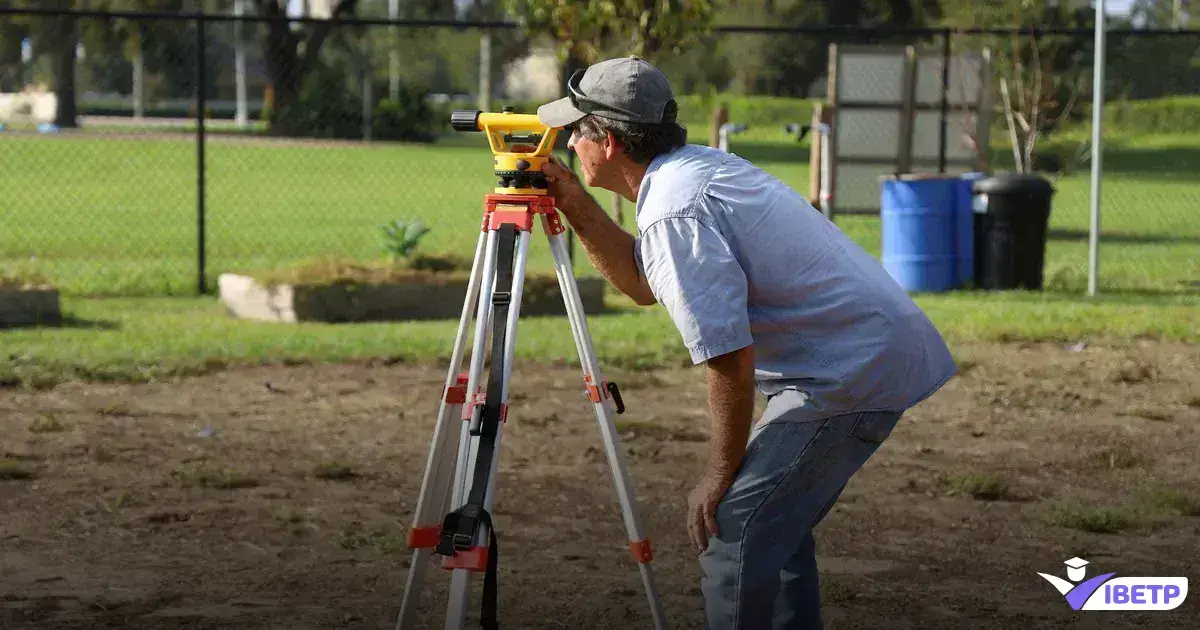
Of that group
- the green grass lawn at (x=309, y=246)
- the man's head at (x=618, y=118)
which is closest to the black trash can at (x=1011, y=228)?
the green grass lawn at (x=309, y=246)

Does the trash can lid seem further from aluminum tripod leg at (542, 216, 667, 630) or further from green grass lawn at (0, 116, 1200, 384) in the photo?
aluminum tripod leg at (542, 216, 667, 630)

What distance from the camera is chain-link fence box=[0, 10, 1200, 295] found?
15734mm

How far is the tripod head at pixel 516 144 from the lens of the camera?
13.2ft

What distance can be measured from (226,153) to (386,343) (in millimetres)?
24659

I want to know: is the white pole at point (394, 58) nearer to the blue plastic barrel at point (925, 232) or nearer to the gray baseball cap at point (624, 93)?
the blue plastic barrel at point (925, 232)

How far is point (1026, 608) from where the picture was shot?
17.3 feet

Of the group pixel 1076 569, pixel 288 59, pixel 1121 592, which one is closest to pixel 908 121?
pixel 1076 569

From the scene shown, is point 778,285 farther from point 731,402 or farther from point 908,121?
point 908,121

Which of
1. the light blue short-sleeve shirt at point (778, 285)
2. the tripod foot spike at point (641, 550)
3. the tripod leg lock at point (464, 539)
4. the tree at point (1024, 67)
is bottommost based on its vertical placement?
the tripod foot spike at point (641, 550)

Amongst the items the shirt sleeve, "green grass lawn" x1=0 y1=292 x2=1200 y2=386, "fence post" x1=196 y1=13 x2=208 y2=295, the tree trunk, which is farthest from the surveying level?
the tree trunk

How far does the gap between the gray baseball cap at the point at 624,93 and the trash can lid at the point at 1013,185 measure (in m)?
10.3

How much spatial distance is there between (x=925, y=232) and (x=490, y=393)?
9975 mm

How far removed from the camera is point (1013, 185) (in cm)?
1344

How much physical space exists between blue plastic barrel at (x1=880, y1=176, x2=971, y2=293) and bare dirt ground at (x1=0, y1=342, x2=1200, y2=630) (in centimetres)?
381
